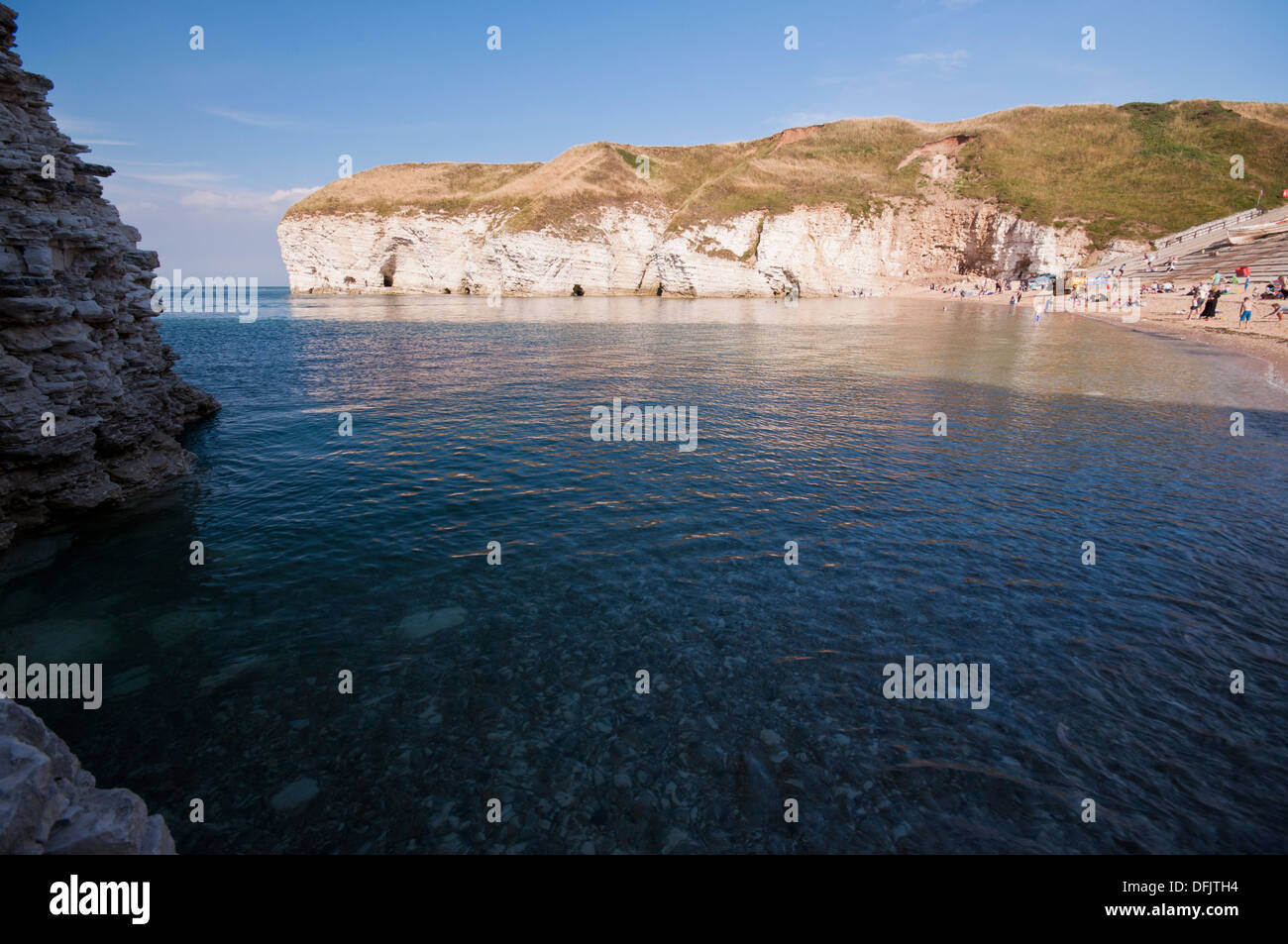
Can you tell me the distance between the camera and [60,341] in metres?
14.3

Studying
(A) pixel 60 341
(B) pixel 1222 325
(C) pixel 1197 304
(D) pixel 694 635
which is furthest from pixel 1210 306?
(A) pixel 60 341

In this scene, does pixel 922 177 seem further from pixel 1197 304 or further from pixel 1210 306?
pixel 1210 306

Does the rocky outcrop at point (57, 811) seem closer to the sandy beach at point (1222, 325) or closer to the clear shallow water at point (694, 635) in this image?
the clear shallow water at point (694, 635)

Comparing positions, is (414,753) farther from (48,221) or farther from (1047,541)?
(48,221)

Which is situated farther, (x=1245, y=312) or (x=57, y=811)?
(x=1245, y=312)

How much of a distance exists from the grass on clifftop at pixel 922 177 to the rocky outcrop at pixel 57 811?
386 ft

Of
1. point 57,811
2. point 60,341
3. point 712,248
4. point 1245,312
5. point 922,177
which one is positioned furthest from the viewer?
point 922,177

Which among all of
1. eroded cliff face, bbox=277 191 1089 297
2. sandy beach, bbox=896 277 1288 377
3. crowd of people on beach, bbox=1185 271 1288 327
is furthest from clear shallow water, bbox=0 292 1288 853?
eroded cliff face, bbox=277 191 1089 297

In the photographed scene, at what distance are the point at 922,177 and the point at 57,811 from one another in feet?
475

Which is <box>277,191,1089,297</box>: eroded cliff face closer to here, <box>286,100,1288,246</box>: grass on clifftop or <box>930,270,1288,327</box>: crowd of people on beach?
<box>286,100,1288,246</box>: grass on clifftop

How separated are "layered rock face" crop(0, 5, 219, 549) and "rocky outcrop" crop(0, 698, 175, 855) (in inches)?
506

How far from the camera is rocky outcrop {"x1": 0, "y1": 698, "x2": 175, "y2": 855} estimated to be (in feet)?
13.2
